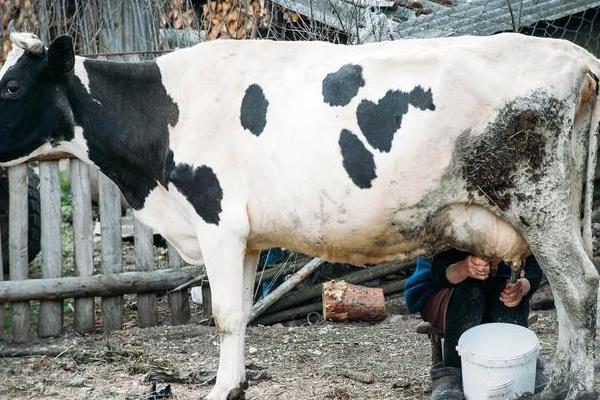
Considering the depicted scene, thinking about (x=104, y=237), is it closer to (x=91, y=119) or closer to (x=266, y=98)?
(x=91, y=119)

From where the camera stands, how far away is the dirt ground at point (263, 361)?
20.6 feet

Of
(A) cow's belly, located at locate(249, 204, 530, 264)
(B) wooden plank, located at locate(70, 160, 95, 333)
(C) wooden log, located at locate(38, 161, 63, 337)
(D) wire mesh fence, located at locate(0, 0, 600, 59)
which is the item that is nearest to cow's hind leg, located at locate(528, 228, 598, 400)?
(A) cow's belly, located at locate(249, 204, 530, 264)

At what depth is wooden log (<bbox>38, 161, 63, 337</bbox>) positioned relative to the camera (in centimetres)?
805

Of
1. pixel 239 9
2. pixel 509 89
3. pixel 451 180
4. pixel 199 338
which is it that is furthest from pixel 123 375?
pixel 239 9

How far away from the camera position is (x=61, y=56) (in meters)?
5.92

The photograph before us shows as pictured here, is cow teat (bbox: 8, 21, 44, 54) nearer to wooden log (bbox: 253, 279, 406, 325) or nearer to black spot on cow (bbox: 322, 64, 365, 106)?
black spot on cow (bbox: 322, 64, 365, 106)

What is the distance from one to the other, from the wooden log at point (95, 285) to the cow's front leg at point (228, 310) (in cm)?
253

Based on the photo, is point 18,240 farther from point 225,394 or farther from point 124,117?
point 225,394

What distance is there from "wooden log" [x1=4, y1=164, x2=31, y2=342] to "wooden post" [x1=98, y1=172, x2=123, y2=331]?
1.99ft

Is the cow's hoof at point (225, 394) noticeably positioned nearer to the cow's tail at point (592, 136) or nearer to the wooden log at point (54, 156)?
the cow's tail at point (592, 136)

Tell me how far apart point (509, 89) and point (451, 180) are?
1.78ft

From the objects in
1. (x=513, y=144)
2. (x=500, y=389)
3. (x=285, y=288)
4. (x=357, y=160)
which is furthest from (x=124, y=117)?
(x=500, y=389)

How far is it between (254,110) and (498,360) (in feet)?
6.15

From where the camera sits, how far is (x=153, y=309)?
8.28 metres
